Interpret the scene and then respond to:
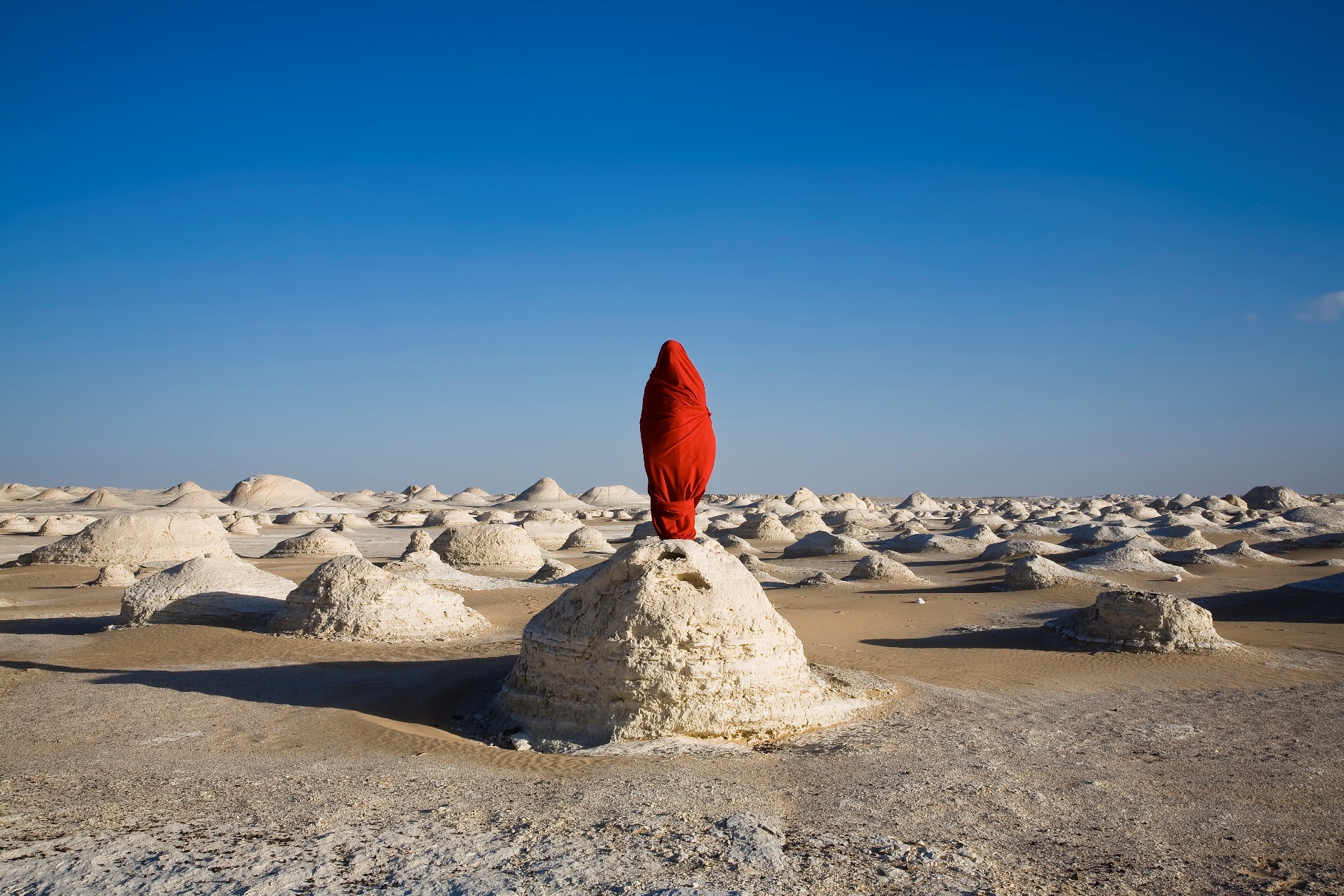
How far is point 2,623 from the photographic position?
39.5ft

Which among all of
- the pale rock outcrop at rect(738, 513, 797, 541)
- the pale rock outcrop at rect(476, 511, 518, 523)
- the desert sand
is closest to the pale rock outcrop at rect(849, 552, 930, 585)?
the desert sand

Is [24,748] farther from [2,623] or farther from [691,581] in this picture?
[2,623]

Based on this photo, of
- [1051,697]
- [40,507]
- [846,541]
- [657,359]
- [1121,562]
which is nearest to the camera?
[657,359]

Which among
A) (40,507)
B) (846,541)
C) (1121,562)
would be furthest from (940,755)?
(40,507)

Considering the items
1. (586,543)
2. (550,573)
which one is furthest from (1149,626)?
(586,543)

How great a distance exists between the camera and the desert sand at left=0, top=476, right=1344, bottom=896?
4434mm

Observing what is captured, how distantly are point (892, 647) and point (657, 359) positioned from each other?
5.81 m

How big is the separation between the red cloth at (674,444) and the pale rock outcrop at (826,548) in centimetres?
1775

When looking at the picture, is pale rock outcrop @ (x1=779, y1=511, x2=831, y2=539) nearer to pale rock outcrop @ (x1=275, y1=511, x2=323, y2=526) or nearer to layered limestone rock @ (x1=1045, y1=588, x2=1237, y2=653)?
pale rock outcrop @ (x1=275, y1=511, x2=323, y2=526)

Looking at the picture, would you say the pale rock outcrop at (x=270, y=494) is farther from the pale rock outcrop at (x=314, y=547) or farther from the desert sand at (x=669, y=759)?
the desert sand at (x=669, y=759)

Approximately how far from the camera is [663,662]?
6684 millimetres

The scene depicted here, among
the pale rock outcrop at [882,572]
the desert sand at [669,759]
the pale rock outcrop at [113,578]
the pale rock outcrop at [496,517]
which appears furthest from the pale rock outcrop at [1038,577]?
the pale rock outcrop at [496,517]

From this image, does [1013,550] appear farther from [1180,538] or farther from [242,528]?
[242,528]

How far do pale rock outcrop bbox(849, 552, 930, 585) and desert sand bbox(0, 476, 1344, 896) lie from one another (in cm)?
437
